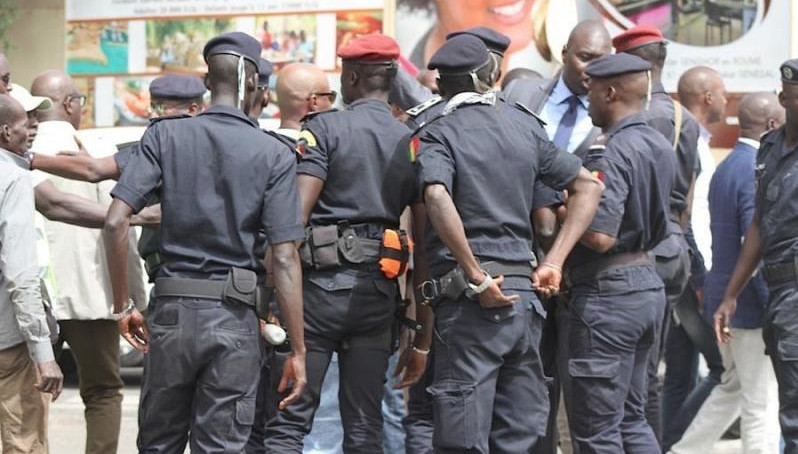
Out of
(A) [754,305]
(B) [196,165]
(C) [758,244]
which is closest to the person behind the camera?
(B) [196,165]

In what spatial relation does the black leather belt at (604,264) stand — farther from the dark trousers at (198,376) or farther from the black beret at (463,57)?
the dark trousers at (198,376)

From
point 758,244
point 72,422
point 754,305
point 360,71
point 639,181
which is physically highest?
point 360,71

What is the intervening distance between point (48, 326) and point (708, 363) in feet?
14.2

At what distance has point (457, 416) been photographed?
5.73 meters

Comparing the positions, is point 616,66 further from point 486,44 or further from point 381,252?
point 381,252

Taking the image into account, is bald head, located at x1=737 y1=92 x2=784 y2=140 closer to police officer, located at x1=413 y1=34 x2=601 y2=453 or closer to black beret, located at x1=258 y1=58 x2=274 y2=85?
police officer, located at x1=413 y1=34 x2=601 y2=453

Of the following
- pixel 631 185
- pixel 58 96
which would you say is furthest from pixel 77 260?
pixel 631 185

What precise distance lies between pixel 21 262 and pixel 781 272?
3.40m

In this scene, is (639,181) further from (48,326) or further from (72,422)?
(72,422)

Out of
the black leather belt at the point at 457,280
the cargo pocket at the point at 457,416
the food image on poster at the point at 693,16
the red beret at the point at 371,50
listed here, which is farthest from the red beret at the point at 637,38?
the food image on poster at the point at 693,16

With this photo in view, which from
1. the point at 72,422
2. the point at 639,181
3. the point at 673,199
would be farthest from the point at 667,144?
the point at 72,422

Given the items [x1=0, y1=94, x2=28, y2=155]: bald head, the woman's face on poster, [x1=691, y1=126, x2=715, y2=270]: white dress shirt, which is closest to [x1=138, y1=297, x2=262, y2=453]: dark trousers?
[x1=0, y1=94, x2=28, y2=155]: bald head

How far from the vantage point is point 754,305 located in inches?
314

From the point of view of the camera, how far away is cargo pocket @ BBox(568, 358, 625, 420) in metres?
6.21
